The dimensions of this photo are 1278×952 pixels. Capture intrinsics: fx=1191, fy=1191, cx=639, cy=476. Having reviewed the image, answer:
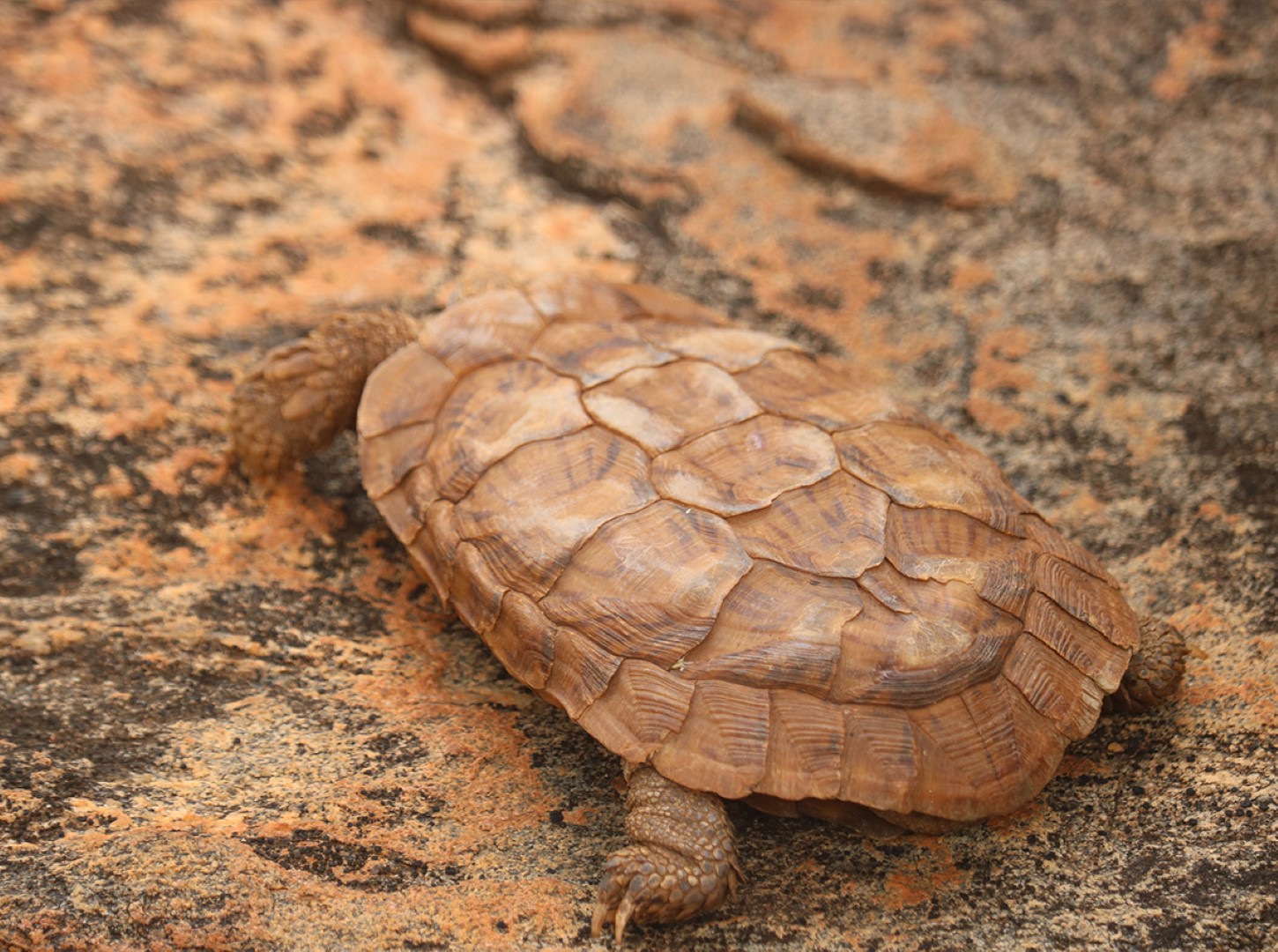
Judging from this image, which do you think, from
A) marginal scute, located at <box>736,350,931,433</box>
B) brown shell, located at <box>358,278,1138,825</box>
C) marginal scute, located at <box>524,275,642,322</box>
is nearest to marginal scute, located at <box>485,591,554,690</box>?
brown shell, located at <box>358,278,1138,825</box>

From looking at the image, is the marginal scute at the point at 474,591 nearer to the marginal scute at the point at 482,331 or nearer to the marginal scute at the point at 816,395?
the marginal scute at the point at 482,331

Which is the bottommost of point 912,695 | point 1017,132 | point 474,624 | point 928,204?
point 474,624

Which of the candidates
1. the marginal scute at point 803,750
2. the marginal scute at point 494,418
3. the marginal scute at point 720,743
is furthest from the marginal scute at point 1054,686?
the marginal scute at point 494,418

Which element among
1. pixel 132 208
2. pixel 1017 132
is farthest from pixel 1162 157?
pixel 132 208

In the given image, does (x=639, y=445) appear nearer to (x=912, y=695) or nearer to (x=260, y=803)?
(x=912, y=695)

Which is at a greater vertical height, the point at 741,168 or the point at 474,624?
the point at 741,168

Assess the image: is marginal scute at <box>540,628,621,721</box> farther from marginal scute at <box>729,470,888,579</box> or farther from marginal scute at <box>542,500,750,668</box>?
marginal scute at <box>729,470,888,579</box>
